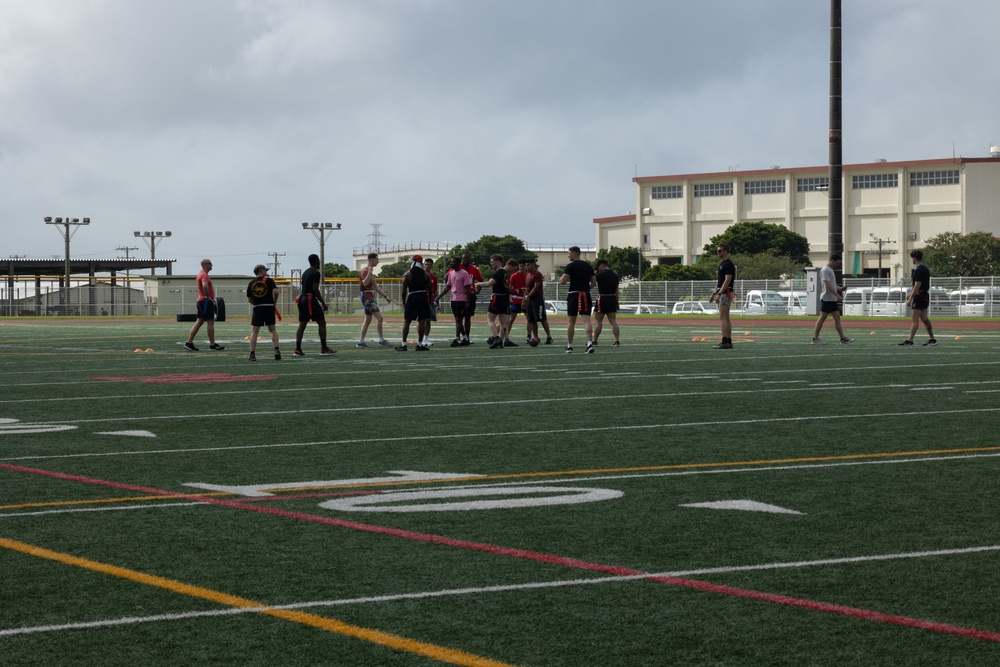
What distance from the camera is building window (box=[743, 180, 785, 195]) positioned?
129500 mm

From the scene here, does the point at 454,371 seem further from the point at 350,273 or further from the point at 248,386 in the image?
the point at 350,273

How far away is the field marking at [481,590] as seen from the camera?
4.87 metres

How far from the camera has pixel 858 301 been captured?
71062mm

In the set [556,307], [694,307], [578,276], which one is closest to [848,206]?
[556,307]

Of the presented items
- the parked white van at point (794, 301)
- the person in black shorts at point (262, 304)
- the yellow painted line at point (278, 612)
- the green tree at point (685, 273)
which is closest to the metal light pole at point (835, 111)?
the person in black shorts at point (262, 304)

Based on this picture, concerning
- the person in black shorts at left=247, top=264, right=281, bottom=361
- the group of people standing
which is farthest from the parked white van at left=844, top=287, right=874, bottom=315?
the person in black shorts at left=247, top=264, right=281, bottom=361

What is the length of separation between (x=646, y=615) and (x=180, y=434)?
676cm

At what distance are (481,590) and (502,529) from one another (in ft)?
4.28

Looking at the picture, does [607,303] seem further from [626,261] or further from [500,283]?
[626,261]

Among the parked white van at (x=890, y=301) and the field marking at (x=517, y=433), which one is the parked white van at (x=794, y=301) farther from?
the field marking at (x=517, y=433)

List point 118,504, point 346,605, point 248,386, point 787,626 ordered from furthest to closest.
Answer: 1. point 248,386
2. point 118,504
3. point 346,605
4. point 787,626

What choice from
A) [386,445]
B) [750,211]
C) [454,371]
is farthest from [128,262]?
[386,445]

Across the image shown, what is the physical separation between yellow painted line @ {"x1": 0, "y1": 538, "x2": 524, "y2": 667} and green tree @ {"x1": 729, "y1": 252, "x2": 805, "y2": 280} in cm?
10293

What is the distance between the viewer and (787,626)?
4801 mm
